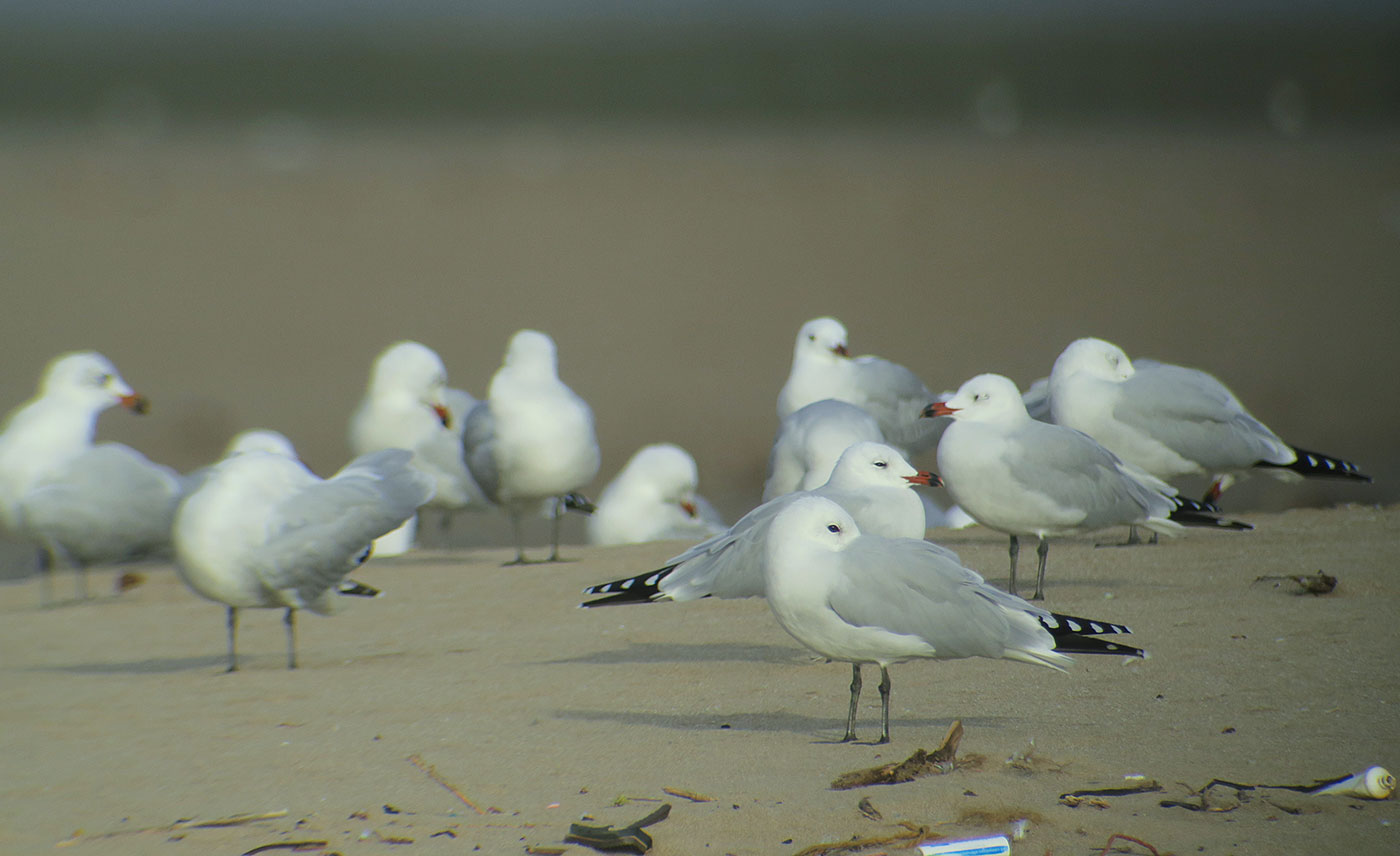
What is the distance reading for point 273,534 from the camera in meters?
6.43

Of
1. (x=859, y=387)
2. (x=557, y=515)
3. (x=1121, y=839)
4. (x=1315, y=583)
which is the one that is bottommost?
(x=1121, y=839)

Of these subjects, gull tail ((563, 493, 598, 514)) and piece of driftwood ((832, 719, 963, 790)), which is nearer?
piece of driftwood ((832, 719, 963, 790))

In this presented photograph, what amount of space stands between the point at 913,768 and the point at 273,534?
10.5ft

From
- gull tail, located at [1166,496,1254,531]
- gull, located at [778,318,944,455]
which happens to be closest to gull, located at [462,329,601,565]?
gull, located at [778,318,944,455]

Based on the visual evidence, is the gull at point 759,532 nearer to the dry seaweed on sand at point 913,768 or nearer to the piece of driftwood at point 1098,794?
the dry seaweed on sand at point 913,768

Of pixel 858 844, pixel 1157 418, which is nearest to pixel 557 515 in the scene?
pixel 1157 418

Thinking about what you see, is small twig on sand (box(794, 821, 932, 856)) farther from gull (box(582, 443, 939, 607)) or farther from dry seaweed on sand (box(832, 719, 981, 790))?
gull (box(582, 443, 939, 607))

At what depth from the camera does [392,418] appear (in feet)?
34.4

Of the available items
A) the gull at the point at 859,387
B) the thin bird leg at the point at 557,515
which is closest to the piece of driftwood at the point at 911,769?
the thin bird leg at the point at 557,515

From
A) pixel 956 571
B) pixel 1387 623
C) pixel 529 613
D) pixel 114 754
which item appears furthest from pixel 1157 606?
pixel 114 754

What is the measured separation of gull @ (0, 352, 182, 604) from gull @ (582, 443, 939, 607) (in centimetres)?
415

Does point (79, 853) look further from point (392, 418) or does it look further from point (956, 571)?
point (392, 418)

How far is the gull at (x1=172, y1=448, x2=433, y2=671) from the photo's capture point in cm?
637

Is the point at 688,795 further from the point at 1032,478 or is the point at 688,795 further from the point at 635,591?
the point at 1032,478
